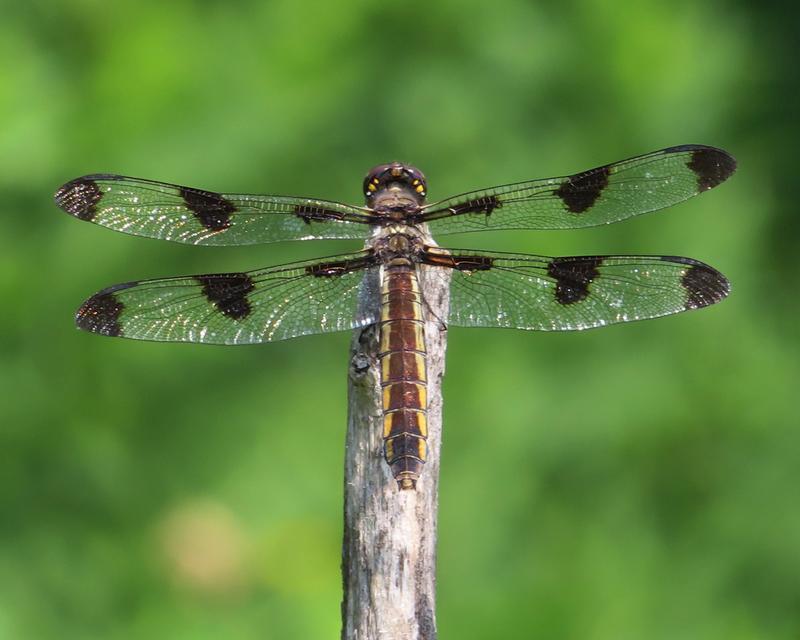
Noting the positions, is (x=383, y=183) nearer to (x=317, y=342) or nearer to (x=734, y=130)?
(x=317, y=342)

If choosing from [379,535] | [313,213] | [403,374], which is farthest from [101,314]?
[379,535]

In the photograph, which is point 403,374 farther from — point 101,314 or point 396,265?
point 101,314

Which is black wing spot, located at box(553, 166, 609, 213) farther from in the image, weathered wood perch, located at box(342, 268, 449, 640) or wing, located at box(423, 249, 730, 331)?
weathered wood perch, located at box(342, 268, 449, 640)

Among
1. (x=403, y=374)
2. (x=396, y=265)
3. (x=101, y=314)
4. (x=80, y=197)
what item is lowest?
(x=403, y=374)

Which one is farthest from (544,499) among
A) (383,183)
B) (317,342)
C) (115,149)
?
(115,149)

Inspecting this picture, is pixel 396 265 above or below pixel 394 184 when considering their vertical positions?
below

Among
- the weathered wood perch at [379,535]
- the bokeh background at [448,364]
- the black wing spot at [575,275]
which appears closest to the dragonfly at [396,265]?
the black wing spot at [575,275]

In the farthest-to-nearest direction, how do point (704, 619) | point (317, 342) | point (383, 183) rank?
point (317, 342)
point (704, 619)
point (383, 183)
